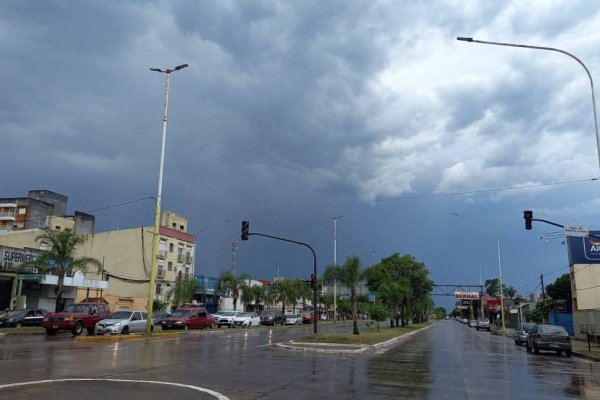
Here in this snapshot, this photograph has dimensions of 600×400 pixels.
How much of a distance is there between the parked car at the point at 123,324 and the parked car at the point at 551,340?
22.1 meters

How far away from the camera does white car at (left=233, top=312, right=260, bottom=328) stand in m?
52.3

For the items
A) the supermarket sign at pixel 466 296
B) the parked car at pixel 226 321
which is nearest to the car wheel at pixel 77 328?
the parked car at pixel 226 321

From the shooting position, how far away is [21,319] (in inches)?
1475

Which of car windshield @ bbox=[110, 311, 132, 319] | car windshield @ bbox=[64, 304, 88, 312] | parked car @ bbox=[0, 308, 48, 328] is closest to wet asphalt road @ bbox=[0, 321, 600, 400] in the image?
car windshield @ bbox=[110, 311, 132, 319]

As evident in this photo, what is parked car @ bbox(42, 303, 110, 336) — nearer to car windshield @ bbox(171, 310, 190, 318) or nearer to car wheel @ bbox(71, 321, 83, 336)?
car wheel @ bbox(71, 321, 83, 336)

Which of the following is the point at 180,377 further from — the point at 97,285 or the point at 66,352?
the point at 97,285

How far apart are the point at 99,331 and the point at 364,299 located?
172ft

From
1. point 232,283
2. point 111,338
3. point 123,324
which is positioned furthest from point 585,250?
point 232,283

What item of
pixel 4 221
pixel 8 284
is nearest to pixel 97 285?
pixel 8 284

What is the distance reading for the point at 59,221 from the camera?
8844 cm

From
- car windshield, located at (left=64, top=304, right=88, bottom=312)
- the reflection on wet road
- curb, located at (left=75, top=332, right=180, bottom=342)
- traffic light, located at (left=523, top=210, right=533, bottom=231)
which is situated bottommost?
the reflection on wet road

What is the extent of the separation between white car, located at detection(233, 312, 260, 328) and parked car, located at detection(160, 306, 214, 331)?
25.8 feet

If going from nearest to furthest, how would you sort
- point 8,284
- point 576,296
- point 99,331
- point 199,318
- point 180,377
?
point 180,377 < point 99,331 < point 199,318 < point 8,284 < point 576,296

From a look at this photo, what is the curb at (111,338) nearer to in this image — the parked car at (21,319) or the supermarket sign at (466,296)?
the parked car at (21,319)
